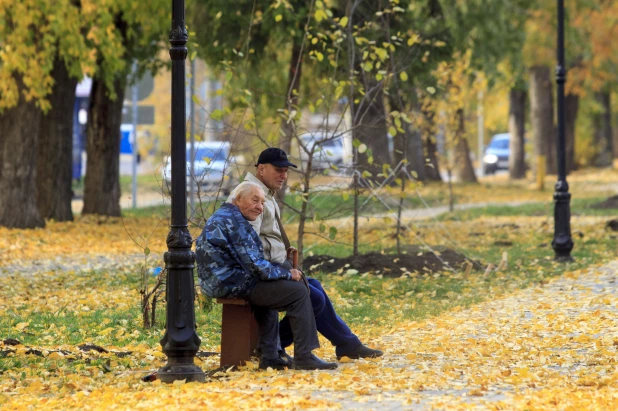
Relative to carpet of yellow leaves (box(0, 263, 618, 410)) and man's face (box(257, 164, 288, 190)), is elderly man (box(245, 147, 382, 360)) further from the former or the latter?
carpet of yellow leaves (box(0, 263, 618, 410))

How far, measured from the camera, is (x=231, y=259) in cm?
877

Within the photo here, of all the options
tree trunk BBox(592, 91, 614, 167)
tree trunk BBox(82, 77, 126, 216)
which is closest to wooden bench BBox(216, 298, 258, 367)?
tree trunk BBox(82, 77, 126, 216)

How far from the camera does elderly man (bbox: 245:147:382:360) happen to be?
9055 millimetres

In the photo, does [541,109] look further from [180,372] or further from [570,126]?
[180,372]

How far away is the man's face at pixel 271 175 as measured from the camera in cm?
920

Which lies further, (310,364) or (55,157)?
(55,157)

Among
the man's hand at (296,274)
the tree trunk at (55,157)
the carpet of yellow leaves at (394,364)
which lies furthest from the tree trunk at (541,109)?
the man's hand at (296,274)

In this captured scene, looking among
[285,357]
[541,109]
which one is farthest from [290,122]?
[541,109]

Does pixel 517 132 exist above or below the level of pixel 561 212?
above

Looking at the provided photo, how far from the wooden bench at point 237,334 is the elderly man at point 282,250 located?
0.30 m

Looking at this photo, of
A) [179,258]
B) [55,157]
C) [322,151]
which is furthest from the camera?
[55,157]

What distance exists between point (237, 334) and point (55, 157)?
16126mm

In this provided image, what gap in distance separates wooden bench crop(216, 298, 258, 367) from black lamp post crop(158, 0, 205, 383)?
381 mm

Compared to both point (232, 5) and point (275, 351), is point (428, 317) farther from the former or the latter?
point (232, 5)
